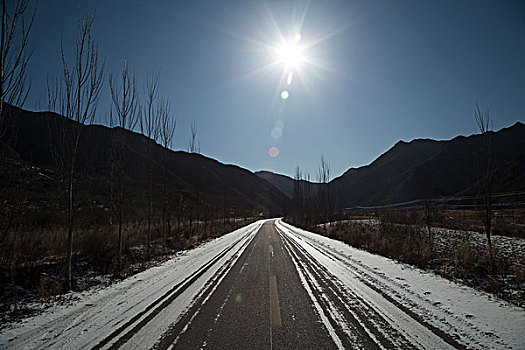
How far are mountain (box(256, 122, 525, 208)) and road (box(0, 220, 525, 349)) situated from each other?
74.9 meters

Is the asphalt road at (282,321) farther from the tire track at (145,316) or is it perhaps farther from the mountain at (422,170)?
the mountain at (422,170)

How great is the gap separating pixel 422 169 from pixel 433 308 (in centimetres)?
11105

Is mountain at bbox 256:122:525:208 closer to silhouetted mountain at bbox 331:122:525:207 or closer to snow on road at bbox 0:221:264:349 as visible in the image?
silhouetted mountain at bbox 331:122:525:207

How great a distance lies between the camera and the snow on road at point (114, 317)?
3627 millimetres

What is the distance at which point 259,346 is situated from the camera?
11.2 ft

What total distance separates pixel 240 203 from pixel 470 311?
9947cm

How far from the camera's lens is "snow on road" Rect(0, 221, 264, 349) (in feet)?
11.9

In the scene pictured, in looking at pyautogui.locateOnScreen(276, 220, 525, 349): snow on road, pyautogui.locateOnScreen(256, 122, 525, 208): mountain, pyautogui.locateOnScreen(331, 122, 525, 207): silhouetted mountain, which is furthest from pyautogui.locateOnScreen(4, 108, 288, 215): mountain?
pyautogui.locateOnScreen(331, 122, 525, 207): silhouetted mountain

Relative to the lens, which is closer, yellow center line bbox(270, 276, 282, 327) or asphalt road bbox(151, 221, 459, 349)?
asphalt road bbox(151, 221, 459, 349)

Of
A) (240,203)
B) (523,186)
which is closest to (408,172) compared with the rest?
(523,186)

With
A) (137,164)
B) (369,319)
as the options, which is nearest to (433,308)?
(369,319)

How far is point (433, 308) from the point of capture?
4.64 m

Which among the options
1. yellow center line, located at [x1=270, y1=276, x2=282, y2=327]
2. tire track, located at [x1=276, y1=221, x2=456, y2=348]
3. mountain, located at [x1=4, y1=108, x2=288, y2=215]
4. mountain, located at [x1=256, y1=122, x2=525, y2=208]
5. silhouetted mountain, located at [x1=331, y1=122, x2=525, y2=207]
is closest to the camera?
tire track, located at [x1=276, y1=221, x2=456, y2=348]

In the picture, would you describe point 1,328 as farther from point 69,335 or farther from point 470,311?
point 470,311
